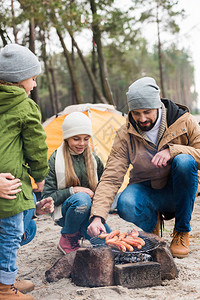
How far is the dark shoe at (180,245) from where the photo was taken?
277cm

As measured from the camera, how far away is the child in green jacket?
201 cm

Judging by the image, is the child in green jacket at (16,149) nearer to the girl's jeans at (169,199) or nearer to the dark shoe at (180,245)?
the girl's jeans at (169,199)

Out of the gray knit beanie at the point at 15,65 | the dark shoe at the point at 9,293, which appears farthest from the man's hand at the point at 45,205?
the gray knit beanie at the point at 15,65

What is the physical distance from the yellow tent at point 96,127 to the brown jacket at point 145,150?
233 cm

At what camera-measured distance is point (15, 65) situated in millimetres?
2154

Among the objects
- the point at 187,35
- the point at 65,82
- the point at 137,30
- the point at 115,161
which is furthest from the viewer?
the point at 65,82

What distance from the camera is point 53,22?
10984 mm

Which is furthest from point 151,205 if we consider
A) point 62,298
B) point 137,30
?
point 137,30

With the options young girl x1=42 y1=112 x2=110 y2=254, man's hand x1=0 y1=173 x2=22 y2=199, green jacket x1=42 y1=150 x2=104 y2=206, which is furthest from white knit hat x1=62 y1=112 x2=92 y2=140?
man's hand x1=0 y1=173 x2=22 y2=199

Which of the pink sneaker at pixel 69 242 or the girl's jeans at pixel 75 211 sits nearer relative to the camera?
the girl's jeans at pixel 75 211

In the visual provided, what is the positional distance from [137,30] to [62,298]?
553 inches

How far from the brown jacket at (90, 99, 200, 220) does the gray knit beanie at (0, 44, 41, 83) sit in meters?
Answer: 1.10

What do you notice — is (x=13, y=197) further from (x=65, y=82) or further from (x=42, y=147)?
(x=65, y=82)

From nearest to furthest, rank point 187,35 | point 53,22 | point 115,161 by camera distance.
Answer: point 115,161
point 53,22
point 187,35
